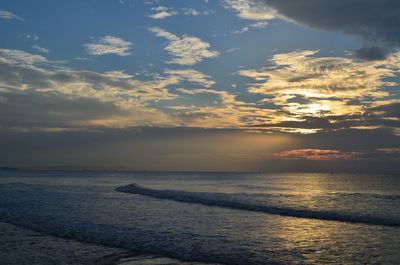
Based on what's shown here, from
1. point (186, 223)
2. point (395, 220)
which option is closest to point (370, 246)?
point (395, 220)

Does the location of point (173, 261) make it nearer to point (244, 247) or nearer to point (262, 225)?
point (244, 247)

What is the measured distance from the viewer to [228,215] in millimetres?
22234

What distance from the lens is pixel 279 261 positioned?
11070 mm

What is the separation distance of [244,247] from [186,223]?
633cm

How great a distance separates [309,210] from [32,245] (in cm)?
1925

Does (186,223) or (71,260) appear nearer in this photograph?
(71,260)

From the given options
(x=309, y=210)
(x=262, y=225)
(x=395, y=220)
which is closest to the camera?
(x=262, y=225)

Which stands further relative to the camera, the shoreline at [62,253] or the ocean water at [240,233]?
the ocean water at [240,233]

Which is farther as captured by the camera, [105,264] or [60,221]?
[60,221]

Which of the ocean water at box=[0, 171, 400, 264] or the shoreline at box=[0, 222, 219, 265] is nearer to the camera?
the shoreline at box=[0, 222, 219, 265]

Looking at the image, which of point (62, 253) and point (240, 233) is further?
point (240, 233)

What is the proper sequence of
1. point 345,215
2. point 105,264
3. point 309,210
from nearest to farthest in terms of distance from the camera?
point 105,264
point 345,215
point 309,210

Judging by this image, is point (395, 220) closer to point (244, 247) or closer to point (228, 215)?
point (228, 215)

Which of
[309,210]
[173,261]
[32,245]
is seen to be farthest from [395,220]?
[32,245]
